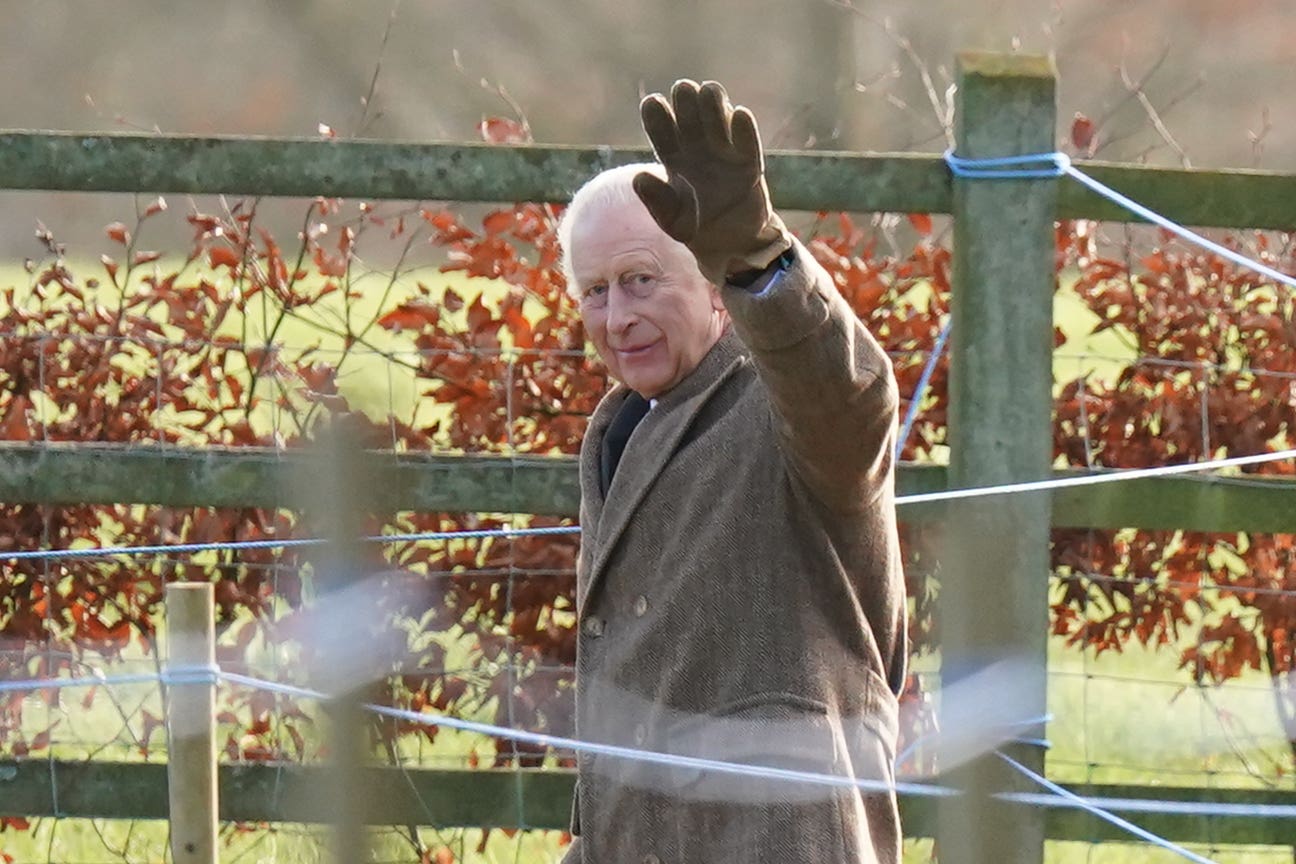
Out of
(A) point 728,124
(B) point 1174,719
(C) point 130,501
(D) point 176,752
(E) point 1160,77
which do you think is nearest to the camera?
(A) point 728,124

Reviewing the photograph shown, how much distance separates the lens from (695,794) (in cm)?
207

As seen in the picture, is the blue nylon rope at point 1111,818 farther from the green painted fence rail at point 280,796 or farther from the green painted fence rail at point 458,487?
the green painted fence rail at point 458,487

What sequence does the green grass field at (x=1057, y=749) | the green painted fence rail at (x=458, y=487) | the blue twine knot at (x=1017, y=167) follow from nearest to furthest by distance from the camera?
the blue twine knot at (x=1017, y=167), the green painted fence rail at (x=458, y=487), the green grass field at (x=1057, y=749)

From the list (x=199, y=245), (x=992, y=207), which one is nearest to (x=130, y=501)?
(x=199, y=245)

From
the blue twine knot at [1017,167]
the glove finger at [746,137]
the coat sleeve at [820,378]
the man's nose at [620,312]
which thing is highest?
the blue twine knot at [1017,167]

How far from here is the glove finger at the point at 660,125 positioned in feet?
5.64

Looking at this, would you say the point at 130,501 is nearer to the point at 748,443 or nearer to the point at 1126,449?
the point at 748,443

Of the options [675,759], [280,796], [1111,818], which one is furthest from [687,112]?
[280,796]

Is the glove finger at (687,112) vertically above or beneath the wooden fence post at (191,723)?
above

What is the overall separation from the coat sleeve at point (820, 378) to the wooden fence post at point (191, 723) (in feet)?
3.30

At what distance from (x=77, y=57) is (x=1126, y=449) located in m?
14.0

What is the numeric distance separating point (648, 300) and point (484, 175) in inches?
27.6

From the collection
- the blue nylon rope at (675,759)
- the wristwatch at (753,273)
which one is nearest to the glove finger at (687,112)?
the wristwatch at (753,273)

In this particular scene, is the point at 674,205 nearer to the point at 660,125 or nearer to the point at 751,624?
the point at 660,125
